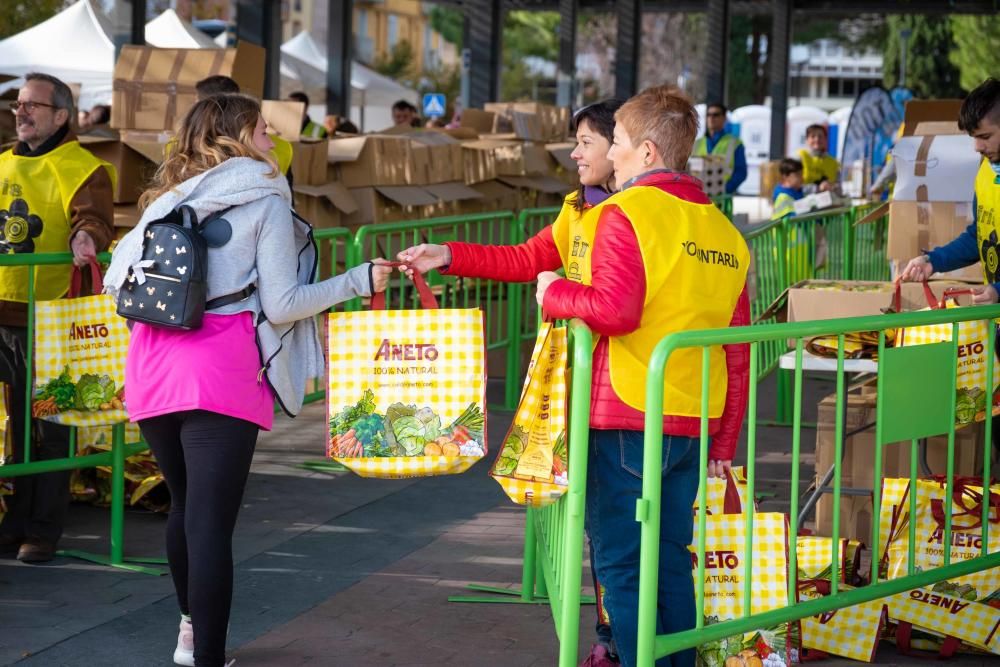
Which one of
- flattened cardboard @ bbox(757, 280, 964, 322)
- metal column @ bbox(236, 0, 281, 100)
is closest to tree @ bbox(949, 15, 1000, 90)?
metal column @ bbox(236, 0, 281, 100)

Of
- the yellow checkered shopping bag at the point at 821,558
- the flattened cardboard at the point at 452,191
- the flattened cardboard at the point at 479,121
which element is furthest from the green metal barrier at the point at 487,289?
the flattened cardboard at the point at 479,121

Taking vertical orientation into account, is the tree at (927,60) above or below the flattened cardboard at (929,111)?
above

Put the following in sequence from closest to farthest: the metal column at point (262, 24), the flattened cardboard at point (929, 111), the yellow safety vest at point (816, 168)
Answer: the flattened cardboard at point (929, 111) < the yellow safety vest at point (816, 168) < the metal column at point (262, 24)

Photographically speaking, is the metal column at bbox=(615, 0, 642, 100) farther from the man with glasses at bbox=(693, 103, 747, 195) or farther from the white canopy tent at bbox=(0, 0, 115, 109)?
the man with glasses at bbox=(693, 103, 747, 195)

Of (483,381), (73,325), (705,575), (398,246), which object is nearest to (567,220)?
(483,381)

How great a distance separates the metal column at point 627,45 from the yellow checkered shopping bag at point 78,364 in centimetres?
2308

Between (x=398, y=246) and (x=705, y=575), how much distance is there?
522 cm

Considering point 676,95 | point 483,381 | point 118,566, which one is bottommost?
point 118,566

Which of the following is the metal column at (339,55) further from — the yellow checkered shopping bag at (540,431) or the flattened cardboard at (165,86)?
the yellow checkered shopping bag at (540,431)

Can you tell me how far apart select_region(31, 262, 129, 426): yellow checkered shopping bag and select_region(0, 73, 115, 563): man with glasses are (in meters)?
0.15

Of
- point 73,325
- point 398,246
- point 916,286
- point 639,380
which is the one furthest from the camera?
point 398,246

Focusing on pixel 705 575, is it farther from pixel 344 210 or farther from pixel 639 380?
pixel 344 210

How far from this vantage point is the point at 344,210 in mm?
9320

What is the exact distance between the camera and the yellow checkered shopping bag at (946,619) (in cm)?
475
